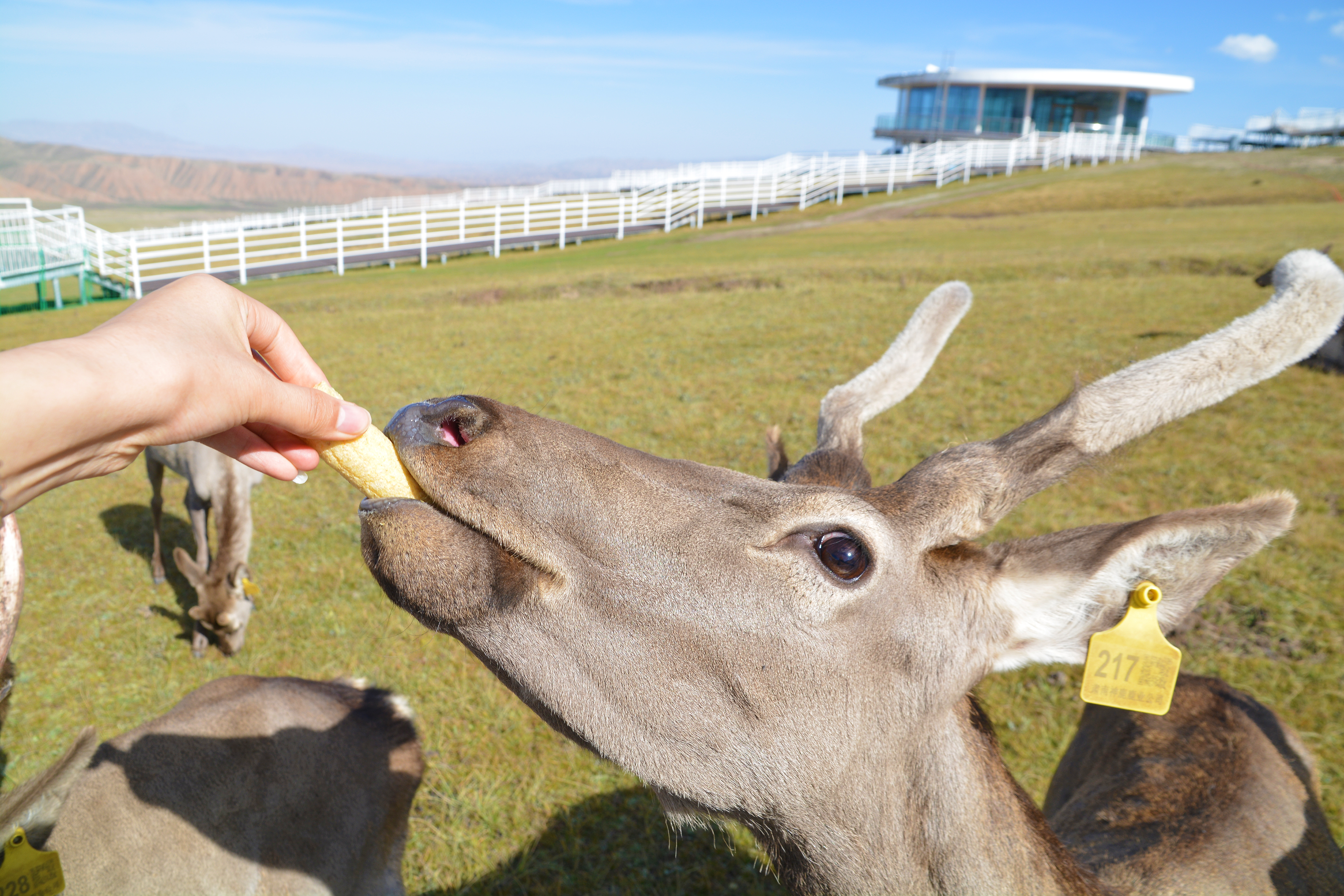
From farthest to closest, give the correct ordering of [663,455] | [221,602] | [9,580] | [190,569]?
1. [663,455]
2. [190,569]
3. [221,602]
4. [9,580]

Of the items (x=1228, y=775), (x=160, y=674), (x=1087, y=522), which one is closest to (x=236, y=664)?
(x=160, y=674)

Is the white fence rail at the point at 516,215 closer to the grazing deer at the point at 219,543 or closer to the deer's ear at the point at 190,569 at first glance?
the grazing deer at the point at 219,543

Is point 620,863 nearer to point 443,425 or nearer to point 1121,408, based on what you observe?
point 443,425

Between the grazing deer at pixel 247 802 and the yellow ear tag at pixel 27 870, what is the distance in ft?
5.86

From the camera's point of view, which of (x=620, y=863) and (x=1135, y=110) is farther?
(x=1135, y=110)

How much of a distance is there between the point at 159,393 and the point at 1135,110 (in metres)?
89.7

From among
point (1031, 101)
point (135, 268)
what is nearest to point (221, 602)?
point (135, 268)

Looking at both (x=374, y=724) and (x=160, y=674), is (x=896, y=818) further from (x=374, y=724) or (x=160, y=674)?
(x=160, y=674)

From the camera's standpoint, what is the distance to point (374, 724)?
485 cm

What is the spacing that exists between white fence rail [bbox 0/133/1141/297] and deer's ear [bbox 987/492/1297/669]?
2946 cm

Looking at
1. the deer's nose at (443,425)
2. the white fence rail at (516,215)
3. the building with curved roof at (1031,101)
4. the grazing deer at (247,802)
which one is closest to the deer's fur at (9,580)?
the deer's nose at (443,425)

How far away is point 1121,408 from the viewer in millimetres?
2320

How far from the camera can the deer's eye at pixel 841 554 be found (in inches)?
87.0

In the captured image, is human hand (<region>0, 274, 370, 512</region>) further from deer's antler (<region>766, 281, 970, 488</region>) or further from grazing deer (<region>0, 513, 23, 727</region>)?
deer's antler (<region>766, 281, 970, 488</region>)
